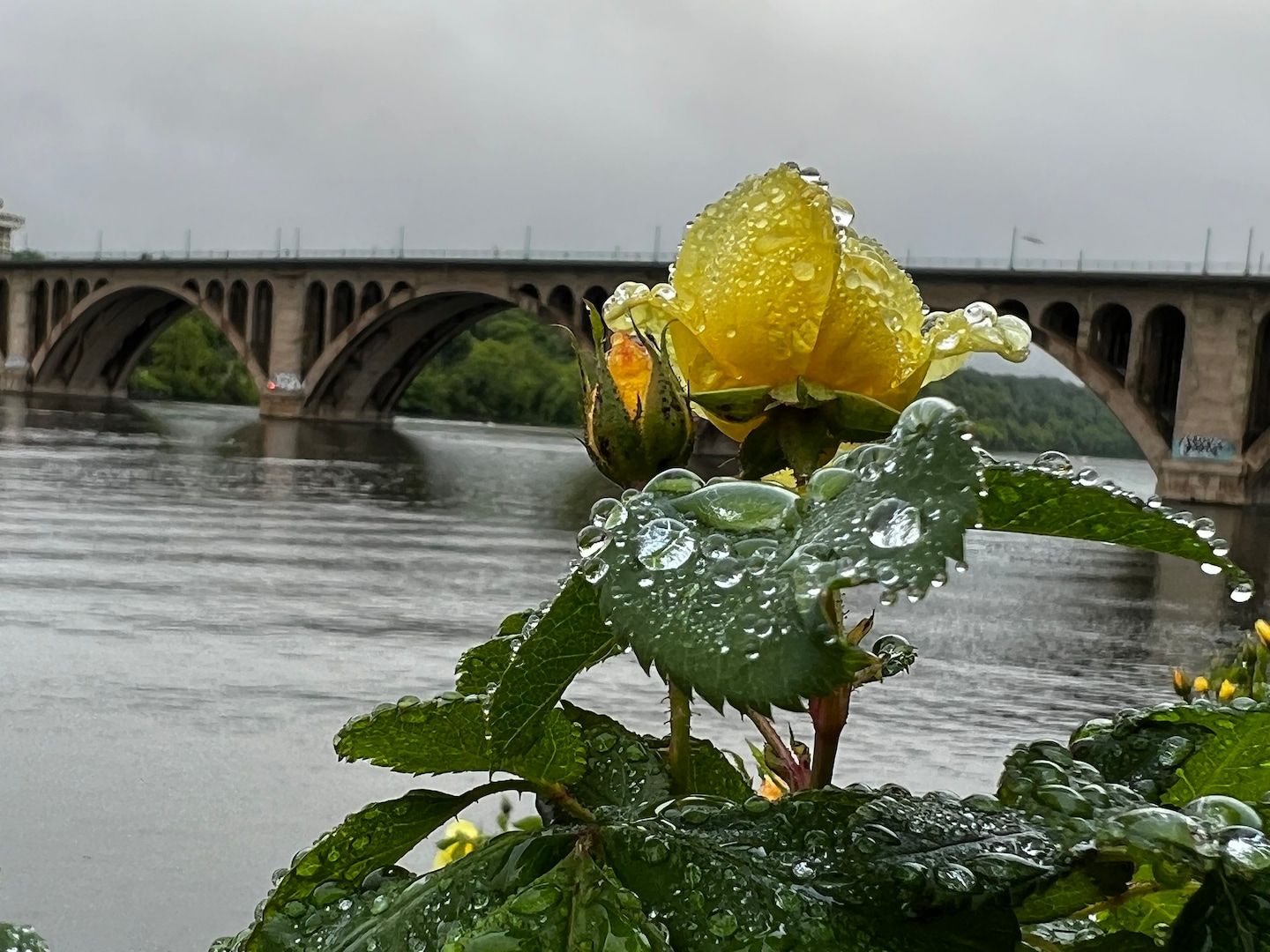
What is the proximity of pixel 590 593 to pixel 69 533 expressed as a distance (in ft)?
43.1

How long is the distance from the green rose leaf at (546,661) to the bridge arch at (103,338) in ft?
146

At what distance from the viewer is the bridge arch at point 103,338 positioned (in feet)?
146

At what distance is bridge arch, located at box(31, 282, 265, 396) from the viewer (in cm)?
4438

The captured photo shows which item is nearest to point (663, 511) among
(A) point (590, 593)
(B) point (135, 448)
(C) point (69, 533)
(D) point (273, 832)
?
(A) point (590, 593)

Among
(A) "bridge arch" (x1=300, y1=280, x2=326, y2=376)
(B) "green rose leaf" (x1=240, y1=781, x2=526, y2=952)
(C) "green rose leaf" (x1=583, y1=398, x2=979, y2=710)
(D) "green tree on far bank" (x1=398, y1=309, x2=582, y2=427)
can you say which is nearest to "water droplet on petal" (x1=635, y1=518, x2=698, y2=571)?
(C) "green rose leaf" (x1=583, y1=398, x2=979, y2=710)

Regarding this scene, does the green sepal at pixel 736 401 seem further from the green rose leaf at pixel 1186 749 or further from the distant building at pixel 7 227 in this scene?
the distant building at pixel 7 227

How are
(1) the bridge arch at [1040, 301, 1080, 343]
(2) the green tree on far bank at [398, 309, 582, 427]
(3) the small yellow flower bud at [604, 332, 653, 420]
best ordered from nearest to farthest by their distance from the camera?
(3) the small yellow flower bud at [604, 332, 653, 420] < (1) the bridge arch at [1040, 301, 1080, 343] < (2) the green tree on far bank at [398, 309, 582, 427]

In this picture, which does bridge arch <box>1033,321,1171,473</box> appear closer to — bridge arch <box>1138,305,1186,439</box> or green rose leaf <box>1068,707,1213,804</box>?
bridge arch <box>1138,305,1186,439</box>

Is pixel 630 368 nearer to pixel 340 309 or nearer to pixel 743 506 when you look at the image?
pixel 743 506

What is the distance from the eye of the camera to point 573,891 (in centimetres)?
44

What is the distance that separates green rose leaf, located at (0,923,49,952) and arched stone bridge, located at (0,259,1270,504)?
7421 millimetres

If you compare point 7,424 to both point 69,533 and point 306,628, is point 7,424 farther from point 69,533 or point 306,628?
point 306,628

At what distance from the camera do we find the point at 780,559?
38cm

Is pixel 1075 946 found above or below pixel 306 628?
above
